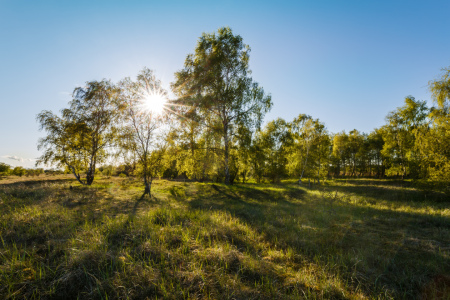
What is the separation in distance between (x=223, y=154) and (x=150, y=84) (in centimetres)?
1067

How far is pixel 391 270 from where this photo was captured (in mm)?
4391

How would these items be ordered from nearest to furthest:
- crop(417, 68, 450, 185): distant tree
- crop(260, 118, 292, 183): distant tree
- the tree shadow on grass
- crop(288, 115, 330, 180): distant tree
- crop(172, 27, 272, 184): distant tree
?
the tree shadow on grass
crop(417, 68, 450, 185): distant tree
crop(172, 27, 272, 184): distant tree
crop(288, 115, 330, 180): distant tree
crop(260, 118, 292, 183): distant tree

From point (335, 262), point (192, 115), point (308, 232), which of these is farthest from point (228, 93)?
point (335, 262)

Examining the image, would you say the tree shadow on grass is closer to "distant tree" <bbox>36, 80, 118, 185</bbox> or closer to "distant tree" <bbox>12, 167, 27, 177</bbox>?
"distant tree" <bbox>36, 80, 118, 185</bbox>

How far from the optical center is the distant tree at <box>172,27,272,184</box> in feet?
69.1

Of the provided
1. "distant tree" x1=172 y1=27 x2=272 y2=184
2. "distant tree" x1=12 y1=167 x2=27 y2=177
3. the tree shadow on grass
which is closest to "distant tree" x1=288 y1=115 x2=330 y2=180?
"distant tree" x1=172 y1=27 x2=272 y2=184

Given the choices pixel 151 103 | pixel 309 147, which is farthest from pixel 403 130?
pixel 151 103

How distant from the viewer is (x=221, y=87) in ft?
70.3

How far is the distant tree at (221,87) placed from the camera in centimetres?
2106

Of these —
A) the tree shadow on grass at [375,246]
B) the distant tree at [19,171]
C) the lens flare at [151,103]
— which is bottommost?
the tree shadow on grass at [375,246]

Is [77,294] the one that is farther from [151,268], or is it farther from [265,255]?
[265,255]

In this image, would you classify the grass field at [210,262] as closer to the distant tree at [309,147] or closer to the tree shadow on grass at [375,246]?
the tree shadow on grass at [375,246]

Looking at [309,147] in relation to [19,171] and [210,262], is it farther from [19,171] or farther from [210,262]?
[19,171]

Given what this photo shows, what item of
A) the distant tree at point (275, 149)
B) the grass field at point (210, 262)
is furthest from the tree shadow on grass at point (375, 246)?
the distant tree at point (275, 149)
